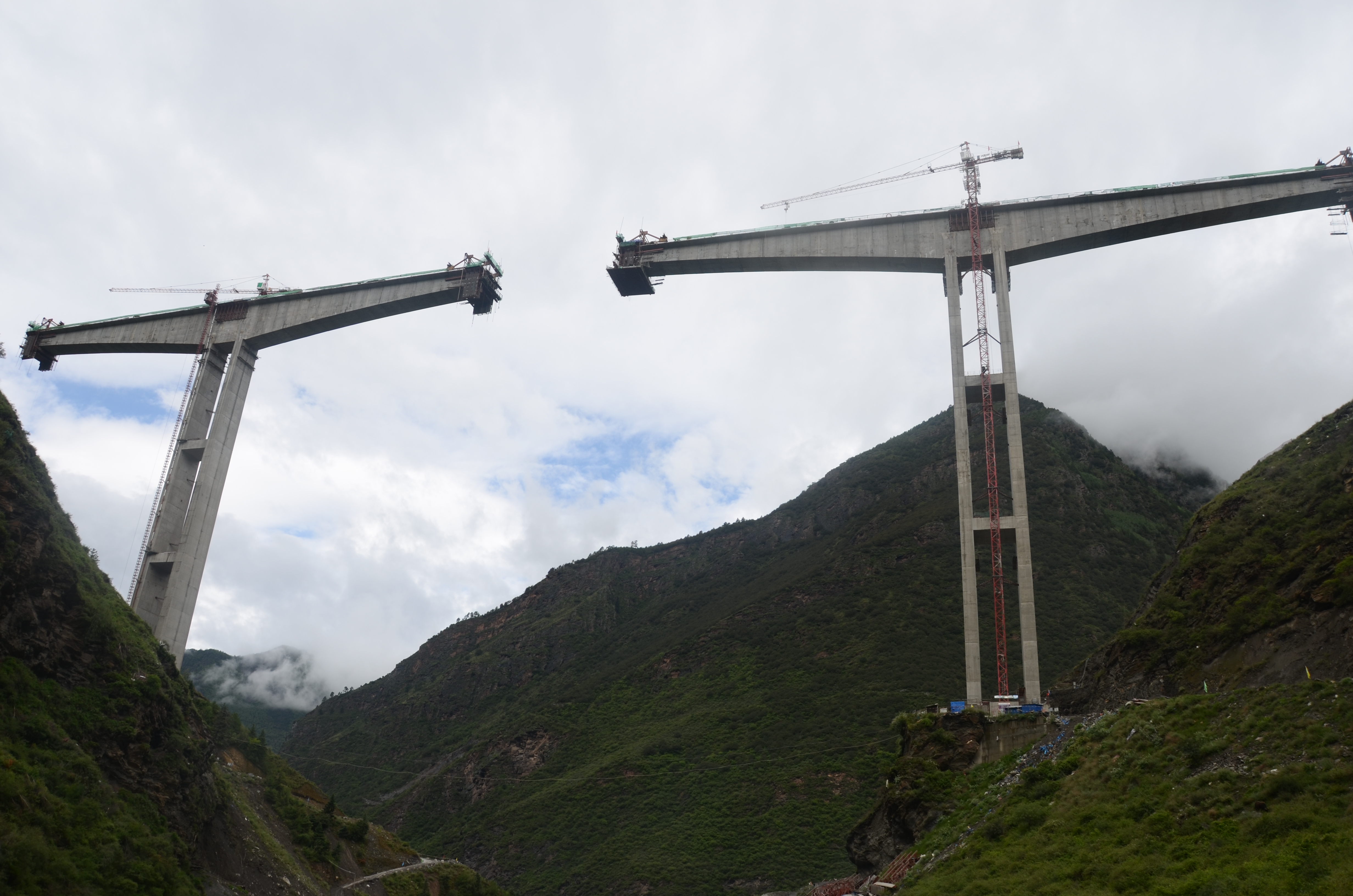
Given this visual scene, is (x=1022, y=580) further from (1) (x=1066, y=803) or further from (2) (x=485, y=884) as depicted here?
(2) (x=485, y=884)

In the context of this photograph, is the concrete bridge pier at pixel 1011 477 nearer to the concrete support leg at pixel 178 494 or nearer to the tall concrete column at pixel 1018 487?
the tall concrete column at pixel 1018 487

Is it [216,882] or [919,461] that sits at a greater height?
[919,461]

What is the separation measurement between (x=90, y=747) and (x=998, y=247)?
91.6 ft

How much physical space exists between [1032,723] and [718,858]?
25.7m

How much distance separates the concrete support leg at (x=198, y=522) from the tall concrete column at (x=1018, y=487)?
2675cm

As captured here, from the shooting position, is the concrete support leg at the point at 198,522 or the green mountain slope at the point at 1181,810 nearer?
the green mountain slope at the point at 1181,810

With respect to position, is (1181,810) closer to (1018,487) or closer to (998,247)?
(1018,487)

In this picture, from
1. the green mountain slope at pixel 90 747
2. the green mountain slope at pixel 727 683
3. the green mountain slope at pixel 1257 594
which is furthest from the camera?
the green mountain slope at pixel 727 683

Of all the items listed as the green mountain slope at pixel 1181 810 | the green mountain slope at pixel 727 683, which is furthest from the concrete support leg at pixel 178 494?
the green mountain slope at pixel 727 683

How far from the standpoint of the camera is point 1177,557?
2844cm

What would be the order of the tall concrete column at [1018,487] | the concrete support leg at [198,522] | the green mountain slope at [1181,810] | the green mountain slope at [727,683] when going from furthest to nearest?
the green mountain slope at [727,683], the concrete support leg at [198,522], the tall concrete column at [1018,487], the green mountain slope at [1181,810]

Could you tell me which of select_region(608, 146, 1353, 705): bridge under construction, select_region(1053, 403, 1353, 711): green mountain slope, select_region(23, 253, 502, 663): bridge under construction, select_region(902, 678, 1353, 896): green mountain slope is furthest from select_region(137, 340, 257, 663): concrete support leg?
select_region(1053, 403, 1353, 711): green mountain slope

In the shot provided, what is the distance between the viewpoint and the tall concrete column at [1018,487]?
81.7 ft

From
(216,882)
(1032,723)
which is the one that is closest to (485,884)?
(216,882)
